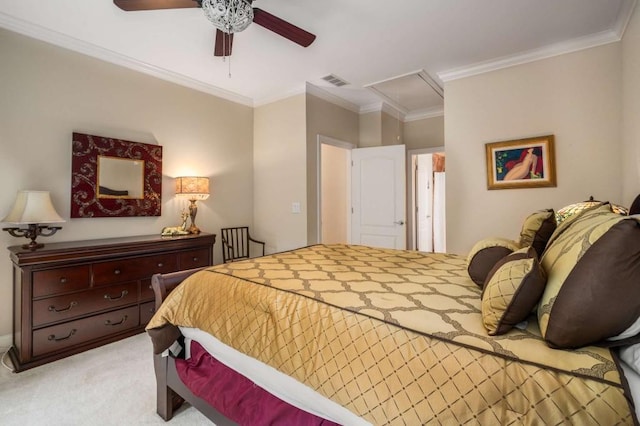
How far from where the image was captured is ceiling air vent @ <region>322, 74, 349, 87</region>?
3.53 m

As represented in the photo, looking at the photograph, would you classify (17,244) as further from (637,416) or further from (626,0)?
(626,0)

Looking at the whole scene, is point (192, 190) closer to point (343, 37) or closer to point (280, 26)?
point (280, 26)

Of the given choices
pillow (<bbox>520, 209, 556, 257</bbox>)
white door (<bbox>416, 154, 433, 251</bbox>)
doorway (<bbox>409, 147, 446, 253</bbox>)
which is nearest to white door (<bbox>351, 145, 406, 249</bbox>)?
doorway (<bbox>409, 147, 446, 253</bbox>)

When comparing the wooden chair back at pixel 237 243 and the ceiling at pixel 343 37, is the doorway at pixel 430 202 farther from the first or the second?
the wooden chair back at pixel 237 243

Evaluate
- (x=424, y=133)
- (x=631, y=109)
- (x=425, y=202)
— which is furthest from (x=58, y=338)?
(x=425, y=202)

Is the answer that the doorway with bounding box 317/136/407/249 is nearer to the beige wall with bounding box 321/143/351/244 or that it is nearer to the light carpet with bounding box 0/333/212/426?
the beige wall with bounding box 321/143/351/244

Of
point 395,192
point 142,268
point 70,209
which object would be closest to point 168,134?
point 70,209

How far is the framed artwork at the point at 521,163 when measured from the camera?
287 centimetres

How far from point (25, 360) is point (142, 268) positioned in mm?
960

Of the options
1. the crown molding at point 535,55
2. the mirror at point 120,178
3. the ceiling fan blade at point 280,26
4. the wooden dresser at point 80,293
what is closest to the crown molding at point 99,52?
the mirror at point 120,178

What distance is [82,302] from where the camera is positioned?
247 cm

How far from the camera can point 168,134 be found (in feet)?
11.3

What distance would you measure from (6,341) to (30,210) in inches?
44.9

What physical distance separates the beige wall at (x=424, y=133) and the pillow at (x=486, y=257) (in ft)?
11.4
